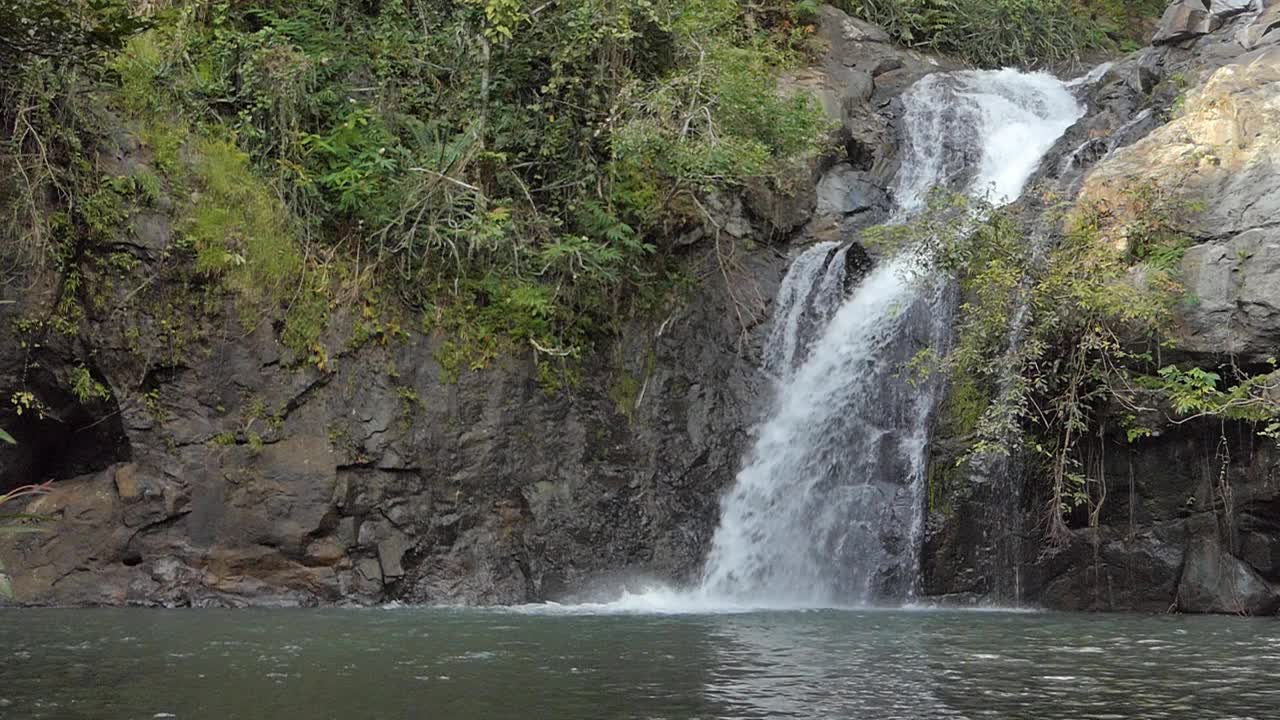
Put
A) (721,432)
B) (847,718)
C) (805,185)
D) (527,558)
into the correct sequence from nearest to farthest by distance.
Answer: (847,718) < (527,558) < (721,432) < (805,185)

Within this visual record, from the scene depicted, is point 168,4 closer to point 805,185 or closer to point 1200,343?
point 805,185

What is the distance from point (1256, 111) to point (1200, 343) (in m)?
3.59

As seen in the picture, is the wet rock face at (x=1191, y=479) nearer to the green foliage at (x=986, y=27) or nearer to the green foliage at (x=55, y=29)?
the green foliage at (x=986, y=27)

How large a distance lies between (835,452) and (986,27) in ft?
37.8

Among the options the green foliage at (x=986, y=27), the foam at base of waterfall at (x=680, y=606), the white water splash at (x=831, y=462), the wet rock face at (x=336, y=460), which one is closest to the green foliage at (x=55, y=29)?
the wet rock face at (x=336, y=460)

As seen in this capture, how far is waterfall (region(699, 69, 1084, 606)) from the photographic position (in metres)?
14.1

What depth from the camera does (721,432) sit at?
15.5 metres

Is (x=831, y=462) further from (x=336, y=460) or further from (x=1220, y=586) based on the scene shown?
(x=336, y=460)

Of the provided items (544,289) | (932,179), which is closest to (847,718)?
(544,289)

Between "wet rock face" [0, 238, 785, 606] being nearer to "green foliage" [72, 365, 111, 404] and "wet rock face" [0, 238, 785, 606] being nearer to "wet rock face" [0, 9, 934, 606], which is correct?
"wet rock face" [0, 9, 934, 606]

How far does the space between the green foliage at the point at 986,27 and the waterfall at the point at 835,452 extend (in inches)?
251

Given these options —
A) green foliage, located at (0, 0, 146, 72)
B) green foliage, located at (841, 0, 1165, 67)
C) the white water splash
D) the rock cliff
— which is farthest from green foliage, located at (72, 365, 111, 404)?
green foliage, located at (841, 0, 1165, 67)

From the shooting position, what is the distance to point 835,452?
14719 millimetres

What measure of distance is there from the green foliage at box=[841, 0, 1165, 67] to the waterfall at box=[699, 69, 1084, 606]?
6365mm
